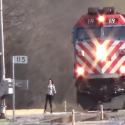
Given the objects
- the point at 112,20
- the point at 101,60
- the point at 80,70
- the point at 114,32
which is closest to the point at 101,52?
the point at 101,60

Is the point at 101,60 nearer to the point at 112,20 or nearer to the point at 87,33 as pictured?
the point at 87,33

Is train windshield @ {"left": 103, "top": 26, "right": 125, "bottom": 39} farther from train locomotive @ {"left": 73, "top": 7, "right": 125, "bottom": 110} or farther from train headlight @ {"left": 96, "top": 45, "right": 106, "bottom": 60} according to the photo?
train headlight @ {"left": 96, "top": 45, "right": 106, "bottom": 60}

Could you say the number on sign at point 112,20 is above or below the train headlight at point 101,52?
above

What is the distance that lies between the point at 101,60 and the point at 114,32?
3.98 ft

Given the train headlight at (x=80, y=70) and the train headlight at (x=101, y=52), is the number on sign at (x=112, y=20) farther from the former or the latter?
the train headlight at (x=80, y=70)

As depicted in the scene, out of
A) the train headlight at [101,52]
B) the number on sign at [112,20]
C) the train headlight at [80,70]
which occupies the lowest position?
the train headlight at [80,70]

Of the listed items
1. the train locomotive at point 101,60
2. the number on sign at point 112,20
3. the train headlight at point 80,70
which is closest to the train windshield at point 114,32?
the train locomotive at point 101,60

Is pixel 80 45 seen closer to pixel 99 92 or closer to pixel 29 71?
pixel 99 92

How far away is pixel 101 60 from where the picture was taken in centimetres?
1903

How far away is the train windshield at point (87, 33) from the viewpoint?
63.0 feet

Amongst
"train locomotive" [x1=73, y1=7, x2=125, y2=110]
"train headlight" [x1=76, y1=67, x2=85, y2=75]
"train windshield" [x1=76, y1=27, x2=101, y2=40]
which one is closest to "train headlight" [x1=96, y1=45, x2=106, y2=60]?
"train locomotive" [x1=73, y1=7, x2=125, y2=110]

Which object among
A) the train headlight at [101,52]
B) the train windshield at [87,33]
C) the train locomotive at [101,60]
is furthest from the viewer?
the train windshield at [87,33]

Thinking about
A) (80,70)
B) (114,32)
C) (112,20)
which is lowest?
(80,70)

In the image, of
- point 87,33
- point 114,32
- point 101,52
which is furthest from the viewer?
point 87,33
